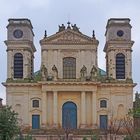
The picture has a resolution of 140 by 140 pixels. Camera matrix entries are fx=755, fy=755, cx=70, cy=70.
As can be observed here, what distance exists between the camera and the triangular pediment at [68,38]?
9288 cm

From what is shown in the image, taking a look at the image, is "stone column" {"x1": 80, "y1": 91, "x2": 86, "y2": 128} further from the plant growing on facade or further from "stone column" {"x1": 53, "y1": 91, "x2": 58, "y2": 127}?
the plant growing on facade

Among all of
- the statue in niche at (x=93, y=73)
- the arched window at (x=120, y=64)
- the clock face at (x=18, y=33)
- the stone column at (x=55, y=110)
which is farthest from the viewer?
the clock face at (x=18, y=33)

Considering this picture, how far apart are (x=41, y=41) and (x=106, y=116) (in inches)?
479

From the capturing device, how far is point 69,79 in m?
92.3

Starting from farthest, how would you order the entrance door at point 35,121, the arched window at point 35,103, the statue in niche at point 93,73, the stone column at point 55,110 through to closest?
1. the arched window at point 35,103
2. the statue in niche at point 93,73
3. the entrance door at point 35,121
4. the stone column at point 55,110

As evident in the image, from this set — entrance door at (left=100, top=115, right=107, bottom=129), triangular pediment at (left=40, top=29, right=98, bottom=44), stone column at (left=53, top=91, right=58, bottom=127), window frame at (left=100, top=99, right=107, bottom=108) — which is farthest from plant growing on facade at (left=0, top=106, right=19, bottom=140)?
triangular pediment at (left=40, top=29, right=98, bottom=44)

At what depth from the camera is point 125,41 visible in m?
93.0

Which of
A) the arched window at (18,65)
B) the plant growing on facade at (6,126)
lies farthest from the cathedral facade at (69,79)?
the plant growing on facade at (6,126)

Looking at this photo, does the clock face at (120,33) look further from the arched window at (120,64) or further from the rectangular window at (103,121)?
the rectangular window at (103,121)

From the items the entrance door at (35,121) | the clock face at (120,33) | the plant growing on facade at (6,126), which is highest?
the clock face at (120,33)

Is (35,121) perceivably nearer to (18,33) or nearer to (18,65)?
(18,65)

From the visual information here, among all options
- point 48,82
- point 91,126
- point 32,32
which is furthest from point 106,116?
point 32,32

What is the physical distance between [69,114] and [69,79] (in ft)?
14.0

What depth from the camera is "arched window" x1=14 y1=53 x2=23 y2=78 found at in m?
92.8
